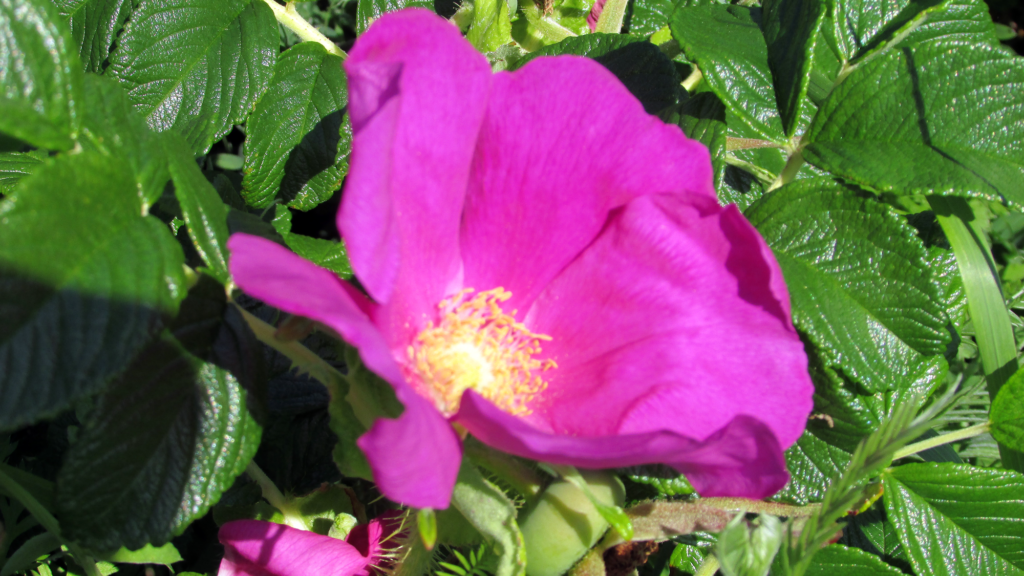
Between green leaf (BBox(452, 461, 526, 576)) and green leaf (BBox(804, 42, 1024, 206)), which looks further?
green leaf (BBox(804, 42, 1024, 206))

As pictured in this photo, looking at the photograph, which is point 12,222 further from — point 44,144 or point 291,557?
point 291,557

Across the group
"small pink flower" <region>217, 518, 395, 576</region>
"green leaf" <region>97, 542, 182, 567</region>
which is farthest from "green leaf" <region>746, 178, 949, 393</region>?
"green leaf" <region>97, 542, 182, 567</region>

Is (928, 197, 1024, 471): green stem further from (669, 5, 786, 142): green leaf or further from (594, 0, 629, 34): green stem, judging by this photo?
(594, 0, 629, 34): green stem

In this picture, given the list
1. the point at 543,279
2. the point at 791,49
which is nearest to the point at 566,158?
the point at 543,279

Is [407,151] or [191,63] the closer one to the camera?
[407,151]

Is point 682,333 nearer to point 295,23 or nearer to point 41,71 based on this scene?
point 41,71

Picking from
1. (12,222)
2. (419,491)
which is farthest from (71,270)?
(419,491)
